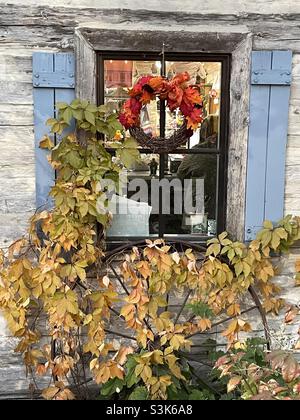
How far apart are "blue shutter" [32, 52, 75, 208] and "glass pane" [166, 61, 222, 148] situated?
0.62 meters

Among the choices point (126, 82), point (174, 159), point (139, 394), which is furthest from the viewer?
point (174, 159)

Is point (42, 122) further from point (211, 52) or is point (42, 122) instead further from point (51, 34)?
point (211, 52)

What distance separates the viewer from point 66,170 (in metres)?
2.89

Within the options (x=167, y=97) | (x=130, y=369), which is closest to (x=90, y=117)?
(x=167, y=97)

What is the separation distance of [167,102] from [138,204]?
0.68 meters

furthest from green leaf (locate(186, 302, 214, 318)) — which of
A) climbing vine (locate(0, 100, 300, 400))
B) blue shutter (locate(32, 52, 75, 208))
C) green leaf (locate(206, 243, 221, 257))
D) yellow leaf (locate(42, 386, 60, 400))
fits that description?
blue shutter (locate(32, 52, 75, 208))

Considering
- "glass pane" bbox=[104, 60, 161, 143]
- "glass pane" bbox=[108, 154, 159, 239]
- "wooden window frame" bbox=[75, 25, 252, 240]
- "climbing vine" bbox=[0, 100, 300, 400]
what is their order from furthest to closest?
"glass pane" bbox=[108, 154, 159, 239] < "glass pane" bbox=[104, 60, 161, 143] < "wooden window frame" bbox=[75, 25, 252, 240] < "climbing vine" bbox=[0, 100, 300, 400]

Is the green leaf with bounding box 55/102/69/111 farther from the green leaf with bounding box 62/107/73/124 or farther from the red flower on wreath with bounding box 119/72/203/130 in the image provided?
the red flower on wreath with bounding box 119/72/203/130

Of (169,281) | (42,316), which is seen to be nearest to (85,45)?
(169,281)

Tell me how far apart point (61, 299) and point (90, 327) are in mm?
228

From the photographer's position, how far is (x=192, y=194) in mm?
3338

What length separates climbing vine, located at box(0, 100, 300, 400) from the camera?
8.99 ft

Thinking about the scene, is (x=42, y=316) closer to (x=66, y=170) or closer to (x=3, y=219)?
(x=3, y=219)

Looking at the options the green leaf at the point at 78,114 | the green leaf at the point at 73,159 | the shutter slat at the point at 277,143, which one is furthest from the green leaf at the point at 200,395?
the green leaf at the point at 78,114
